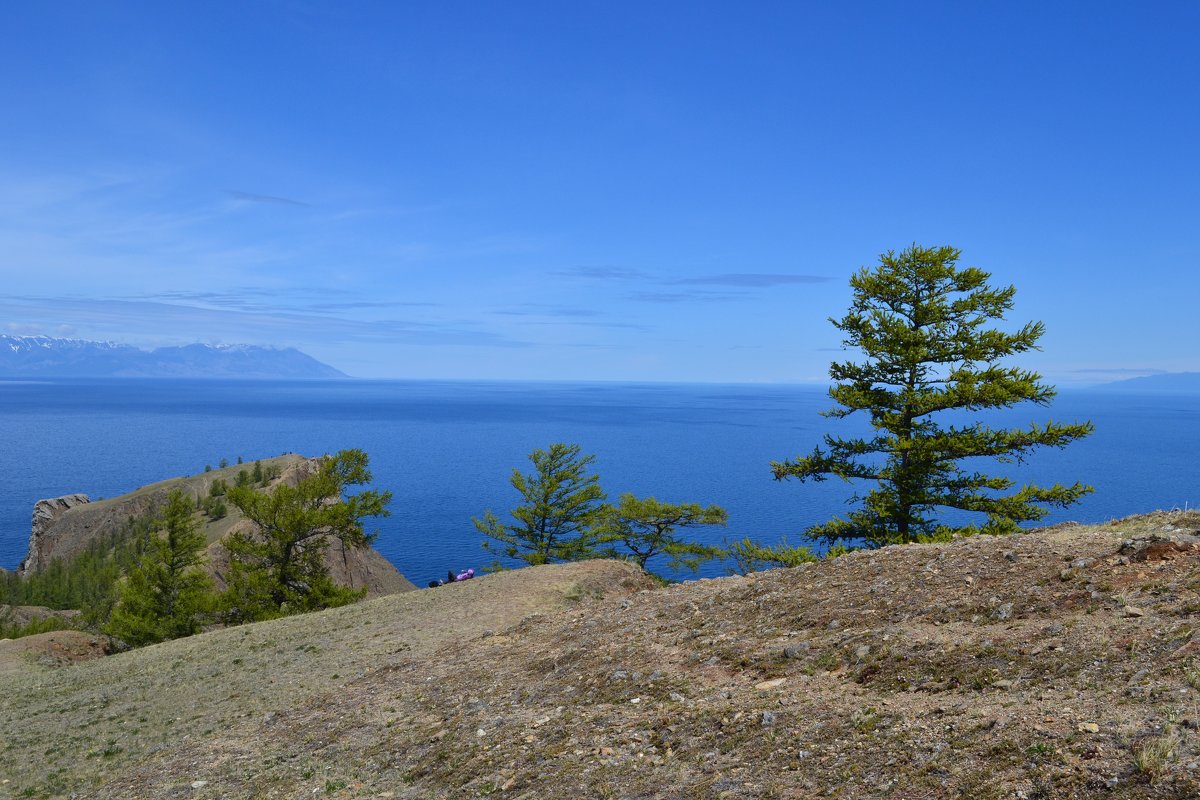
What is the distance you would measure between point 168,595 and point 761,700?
131 ft

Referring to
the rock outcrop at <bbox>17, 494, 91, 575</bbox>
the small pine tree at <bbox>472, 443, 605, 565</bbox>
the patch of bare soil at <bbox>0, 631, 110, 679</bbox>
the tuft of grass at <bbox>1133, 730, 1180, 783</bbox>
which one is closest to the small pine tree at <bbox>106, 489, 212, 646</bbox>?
the patch of bare soil at <bbox>0, 631, 110, 679</bbox>

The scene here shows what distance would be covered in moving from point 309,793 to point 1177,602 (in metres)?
14.0

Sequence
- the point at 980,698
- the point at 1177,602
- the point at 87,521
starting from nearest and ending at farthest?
1. the point at 980,698
2. the point at 1177,602
3. the point at 87,521

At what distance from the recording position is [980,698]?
9359 millimetres

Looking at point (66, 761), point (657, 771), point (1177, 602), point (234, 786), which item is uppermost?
point (1177, 602)

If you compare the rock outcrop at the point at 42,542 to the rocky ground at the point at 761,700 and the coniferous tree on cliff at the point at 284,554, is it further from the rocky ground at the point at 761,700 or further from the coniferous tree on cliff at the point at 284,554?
the rocky ground at the point at 761,700

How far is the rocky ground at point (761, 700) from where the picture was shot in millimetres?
8180

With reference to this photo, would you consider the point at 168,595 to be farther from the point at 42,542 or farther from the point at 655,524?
the point at 42,542

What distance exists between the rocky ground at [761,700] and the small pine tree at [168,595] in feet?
56.3

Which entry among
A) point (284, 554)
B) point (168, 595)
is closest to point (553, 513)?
point (284, 554)

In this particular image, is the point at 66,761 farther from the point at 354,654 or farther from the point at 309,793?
the point at 309,793

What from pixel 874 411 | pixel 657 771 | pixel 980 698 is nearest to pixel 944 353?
pixel 874 411

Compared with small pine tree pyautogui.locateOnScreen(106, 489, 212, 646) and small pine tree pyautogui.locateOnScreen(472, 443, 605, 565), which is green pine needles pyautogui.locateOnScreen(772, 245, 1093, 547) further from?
small pine tree pyautogui.locateOnScreen(106, 489, 212, 646)

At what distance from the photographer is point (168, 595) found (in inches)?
1561
